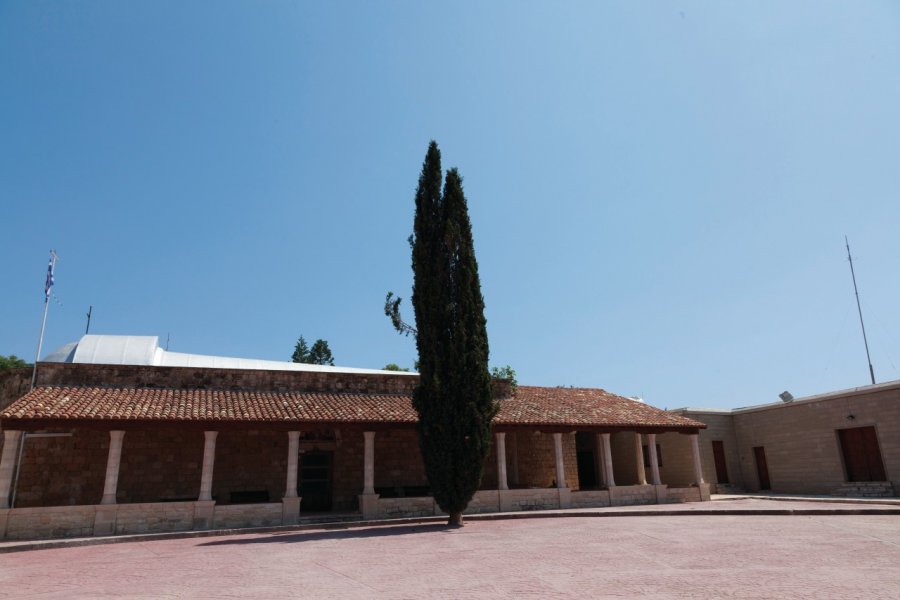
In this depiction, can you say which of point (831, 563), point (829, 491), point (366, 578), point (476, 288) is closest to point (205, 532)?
point (366, 578)

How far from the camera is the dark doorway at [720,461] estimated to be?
77.8 ft

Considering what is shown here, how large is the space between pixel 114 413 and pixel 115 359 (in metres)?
9.60

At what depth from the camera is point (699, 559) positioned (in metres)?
7.97

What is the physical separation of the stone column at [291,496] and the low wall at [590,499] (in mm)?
8644

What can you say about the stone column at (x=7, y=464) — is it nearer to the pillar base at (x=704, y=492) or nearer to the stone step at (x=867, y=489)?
the pillar base at (x=704, y=492)

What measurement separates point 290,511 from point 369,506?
2.12 meters

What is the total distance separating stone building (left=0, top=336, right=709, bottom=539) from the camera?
13.6 m

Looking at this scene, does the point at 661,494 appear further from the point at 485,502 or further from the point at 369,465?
the point at 369,465

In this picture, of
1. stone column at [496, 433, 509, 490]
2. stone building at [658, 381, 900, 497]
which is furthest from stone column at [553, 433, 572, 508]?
stone building at [658, 381, 900, 497]

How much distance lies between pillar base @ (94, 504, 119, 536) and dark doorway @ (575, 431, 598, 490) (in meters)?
17.1

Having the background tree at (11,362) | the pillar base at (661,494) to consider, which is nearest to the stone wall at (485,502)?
the pillar base at (661,494)

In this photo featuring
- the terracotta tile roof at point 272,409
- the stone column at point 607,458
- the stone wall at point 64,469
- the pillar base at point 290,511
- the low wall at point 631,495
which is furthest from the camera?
the stone column at point 607,458

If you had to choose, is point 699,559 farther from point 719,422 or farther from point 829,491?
point 719,422

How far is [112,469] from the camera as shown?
13883mm
